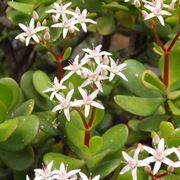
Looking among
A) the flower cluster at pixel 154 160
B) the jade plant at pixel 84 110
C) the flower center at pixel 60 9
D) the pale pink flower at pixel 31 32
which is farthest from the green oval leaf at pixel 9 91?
the flower cluster at pixel 154 160

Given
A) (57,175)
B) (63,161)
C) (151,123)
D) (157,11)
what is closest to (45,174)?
(57,175)

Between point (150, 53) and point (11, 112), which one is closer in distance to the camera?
point (11, 112)

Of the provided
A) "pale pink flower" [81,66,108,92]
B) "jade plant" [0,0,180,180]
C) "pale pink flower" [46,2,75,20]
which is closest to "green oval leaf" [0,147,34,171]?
"jade plant" [0,0,180,180]

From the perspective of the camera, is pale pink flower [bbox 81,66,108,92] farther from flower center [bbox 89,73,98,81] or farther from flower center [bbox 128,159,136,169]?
flower center [bbox 128,159,136,169]

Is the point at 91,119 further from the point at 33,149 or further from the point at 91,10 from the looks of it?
the point at 91,10

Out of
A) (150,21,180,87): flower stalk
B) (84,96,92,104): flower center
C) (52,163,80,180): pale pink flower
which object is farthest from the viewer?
(150,21,180,87): flower stalk

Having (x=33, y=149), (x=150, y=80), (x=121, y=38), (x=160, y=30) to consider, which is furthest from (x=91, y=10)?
(x=121, y=38)

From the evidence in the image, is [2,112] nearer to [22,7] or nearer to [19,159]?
[19,159]

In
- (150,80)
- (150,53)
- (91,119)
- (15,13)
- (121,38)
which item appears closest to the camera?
(91,119)

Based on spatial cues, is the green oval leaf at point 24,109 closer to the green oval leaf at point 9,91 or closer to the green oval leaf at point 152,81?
the green oval leaf at point 9,91
